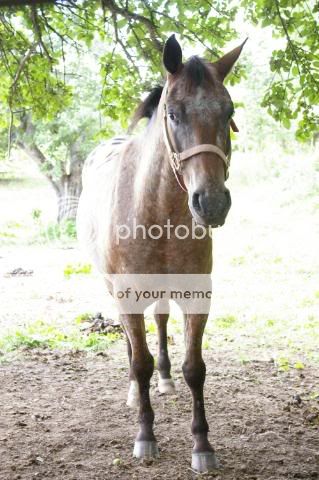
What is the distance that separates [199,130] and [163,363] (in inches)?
96.6

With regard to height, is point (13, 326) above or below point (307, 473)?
above

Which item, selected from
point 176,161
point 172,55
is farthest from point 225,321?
point 172,55

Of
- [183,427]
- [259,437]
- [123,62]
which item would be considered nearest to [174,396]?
[183,427]

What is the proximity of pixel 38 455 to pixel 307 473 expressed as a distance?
1.61m

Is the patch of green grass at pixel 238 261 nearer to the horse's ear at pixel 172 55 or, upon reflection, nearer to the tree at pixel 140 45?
the tree at pixel 140 45

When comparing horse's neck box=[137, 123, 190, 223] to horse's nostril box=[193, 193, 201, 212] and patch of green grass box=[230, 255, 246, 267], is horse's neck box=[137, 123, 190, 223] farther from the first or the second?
patch of green grass box=[230, 255, 246, 267]

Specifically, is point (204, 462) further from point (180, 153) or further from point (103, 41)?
point (103, 41)

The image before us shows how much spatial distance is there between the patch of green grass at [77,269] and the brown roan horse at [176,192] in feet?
18.8

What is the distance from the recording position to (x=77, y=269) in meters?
9.77

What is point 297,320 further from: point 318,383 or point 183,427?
point 183,427

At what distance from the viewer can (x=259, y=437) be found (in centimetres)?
333

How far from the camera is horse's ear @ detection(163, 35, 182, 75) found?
2426 millimetres

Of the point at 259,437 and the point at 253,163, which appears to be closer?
the point at 259,437

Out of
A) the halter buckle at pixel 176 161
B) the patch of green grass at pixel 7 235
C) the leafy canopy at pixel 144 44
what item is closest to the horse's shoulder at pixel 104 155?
the leafy canopy at pixel 144 44
